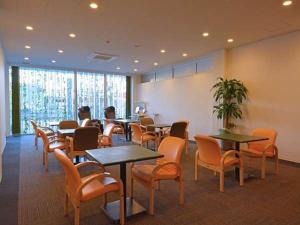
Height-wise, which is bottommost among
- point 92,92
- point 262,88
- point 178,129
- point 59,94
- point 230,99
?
point 178,129

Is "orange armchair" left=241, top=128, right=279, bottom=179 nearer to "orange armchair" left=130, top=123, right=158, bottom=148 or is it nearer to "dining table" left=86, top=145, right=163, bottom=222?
"dining table" left=86, top=145, right=163, bottom=222

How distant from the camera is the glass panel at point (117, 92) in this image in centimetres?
1139

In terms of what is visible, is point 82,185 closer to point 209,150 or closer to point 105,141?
point 209,150

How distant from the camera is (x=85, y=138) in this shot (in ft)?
14.1

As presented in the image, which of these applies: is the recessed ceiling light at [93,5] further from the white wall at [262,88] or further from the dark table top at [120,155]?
the white wall at [262,88]

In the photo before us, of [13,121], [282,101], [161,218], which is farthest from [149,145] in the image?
[13,121]

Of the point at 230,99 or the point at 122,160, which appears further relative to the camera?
the point at 230,99

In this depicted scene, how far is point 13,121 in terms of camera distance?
30.2ft

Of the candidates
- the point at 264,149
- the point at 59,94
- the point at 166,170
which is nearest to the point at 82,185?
the point at 166,170

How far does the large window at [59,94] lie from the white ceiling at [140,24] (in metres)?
2.83

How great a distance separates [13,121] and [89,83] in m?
3.76

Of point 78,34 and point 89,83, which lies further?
point 89,83

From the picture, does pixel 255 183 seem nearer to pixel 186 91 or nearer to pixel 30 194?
pixel 30 194

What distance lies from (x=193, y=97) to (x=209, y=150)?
4.46 m
